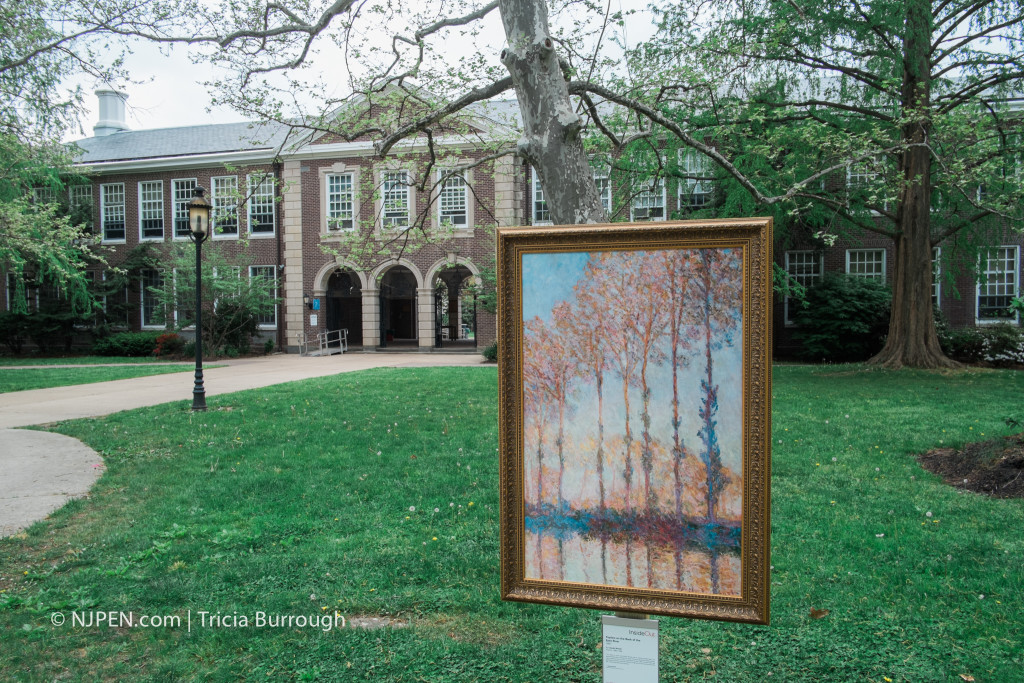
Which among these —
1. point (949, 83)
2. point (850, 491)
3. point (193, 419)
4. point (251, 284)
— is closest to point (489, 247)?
point (251, 284)

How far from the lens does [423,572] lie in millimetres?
4555

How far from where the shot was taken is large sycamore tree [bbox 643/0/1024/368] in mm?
12148

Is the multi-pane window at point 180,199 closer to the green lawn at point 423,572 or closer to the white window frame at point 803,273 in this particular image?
the green lawn at point 423,572

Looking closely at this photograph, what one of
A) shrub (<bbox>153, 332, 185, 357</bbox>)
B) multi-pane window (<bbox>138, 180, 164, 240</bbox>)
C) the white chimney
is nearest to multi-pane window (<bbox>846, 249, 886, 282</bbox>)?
shrub (<bbox>153, 332, 185, 357</bbox>)

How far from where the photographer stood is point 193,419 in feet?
34.1

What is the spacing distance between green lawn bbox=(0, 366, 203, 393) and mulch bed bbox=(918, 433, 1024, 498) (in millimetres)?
17738

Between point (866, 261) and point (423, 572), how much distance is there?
25373 millimetres

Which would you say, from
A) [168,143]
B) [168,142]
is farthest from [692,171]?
[168,142]

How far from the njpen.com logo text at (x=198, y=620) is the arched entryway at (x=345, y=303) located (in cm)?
2599

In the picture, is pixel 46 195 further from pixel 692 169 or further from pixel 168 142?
pixel 692 169

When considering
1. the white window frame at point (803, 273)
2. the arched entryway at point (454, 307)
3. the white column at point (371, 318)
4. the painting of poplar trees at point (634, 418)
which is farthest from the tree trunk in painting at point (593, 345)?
the white column at point (371, 318)

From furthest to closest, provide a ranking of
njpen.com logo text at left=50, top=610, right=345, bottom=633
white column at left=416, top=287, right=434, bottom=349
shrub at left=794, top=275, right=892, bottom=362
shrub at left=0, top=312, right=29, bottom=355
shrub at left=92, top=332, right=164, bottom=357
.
→ shrub at left=0, top=312, right=29, bottom=355, white column at left=416, top=287, right=434, bottom=349, shrub at left=92, top=332, right=164, bottom=357, shrub at left=794, top=275, right=892, bottom=362, njpen.com logo text at left=50, top=610, right=345, bottom=633

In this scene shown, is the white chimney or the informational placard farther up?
the white chimney

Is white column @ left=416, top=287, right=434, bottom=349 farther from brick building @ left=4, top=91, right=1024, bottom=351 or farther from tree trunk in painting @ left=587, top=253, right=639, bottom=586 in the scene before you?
tree trunk in painting @ left=587, top=253, right=639, bottom=586
